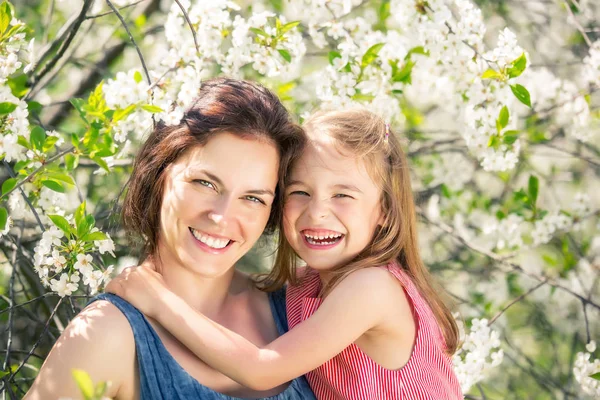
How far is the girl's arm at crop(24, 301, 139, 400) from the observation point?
1705mm

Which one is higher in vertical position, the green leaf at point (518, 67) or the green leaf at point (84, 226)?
the green leaf at point (84, 226)

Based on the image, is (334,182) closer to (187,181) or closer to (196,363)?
(187,181)

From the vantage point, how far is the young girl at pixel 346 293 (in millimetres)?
1969

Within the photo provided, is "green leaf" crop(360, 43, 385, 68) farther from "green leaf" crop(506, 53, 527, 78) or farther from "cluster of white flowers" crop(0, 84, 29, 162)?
"cluster of white flowers" crop(0, 84, 29, 162)

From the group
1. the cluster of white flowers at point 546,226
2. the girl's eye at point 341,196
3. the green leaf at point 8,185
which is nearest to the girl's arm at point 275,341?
the girl's eye at point 341,196

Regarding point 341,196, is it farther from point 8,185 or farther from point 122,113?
point 8,185

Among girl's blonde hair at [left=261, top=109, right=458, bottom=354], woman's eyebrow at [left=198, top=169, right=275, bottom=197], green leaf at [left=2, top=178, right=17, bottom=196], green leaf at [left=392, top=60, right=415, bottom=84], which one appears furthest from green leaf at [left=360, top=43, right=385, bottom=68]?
green leaf at [left=2, top=178, right=17, bottom=196]

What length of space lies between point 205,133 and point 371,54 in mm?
867

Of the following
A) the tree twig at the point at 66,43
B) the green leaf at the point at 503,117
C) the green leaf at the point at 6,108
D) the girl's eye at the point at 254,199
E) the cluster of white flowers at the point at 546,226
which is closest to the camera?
the green leaf at the point at 6,108

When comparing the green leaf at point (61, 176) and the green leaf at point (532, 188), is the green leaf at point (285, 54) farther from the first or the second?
the green leaf at point (532, 188)

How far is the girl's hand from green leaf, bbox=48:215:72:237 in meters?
0.17

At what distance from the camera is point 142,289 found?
1.97m

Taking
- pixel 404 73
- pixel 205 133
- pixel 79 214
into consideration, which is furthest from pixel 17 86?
pixel 404 73

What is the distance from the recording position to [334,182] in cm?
220
